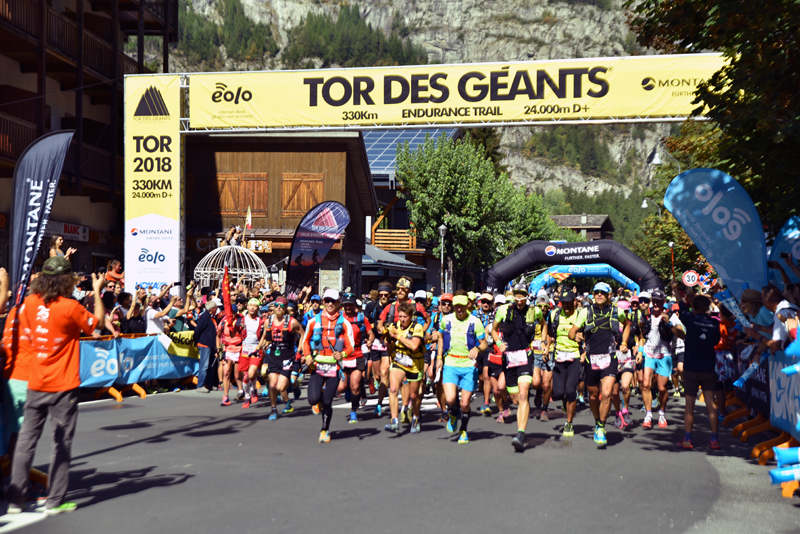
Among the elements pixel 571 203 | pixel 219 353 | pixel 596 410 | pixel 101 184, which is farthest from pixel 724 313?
pixel 571 203

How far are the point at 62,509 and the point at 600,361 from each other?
661 centimetres

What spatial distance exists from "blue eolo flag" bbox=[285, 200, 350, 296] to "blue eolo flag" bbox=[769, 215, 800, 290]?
34.4ft

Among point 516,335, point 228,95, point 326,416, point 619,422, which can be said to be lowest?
point 619,422

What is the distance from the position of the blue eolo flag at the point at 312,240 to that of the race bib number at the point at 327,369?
8.05 metres

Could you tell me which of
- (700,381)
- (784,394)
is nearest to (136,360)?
(700,381)

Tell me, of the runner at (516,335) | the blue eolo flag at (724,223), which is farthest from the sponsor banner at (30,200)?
the blue eolo flag at (724,223)

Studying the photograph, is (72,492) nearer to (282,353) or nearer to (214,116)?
(282,353)

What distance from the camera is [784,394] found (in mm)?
7996

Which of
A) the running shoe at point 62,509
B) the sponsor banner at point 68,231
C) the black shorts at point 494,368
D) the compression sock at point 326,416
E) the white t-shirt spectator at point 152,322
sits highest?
the sponsor banner at point 68,231

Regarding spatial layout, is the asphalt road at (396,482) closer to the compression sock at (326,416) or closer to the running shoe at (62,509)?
the running shoe at (62,509)

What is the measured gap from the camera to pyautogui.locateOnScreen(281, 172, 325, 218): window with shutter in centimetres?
2902

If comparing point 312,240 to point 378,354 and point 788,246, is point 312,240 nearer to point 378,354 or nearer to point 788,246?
point 378,354

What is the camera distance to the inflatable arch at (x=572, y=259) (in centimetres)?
2506

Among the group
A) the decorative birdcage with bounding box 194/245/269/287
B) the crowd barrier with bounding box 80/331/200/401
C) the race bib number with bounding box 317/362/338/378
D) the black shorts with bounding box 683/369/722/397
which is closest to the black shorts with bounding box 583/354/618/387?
the black shorts with bounding box 683/369/722/397
